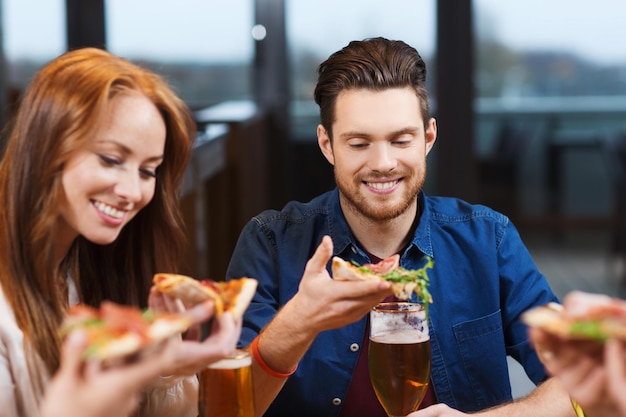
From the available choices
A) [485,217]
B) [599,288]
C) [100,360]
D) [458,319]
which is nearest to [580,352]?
[100,360]

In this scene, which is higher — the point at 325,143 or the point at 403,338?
the point at 325,143

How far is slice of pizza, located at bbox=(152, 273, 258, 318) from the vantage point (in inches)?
55.8

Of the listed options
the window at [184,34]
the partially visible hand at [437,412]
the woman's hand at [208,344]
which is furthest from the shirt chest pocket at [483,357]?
the window at [184,34]

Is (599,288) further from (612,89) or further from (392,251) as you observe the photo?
(392,251)

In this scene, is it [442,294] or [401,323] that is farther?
[442,294]

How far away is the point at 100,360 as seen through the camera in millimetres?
1203

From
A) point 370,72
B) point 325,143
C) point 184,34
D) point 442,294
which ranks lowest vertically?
point 442,294

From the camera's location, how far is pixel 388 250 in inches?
84.2

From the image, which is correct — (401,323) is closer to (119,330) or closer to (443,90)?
(119,330)

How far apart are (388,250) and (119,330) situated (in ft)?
3.26

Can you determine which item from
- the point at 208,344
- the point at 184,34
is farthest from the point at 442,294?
the point at 184,34

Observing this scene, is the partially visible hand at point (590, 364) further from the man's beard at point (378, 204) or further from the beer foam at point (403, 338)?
the man's beard at point (378, 204)

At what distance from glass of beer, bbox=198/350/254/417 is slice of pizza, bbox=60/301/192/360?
0.18 metres

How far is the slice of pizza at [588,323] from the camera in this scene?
4.20 feet
